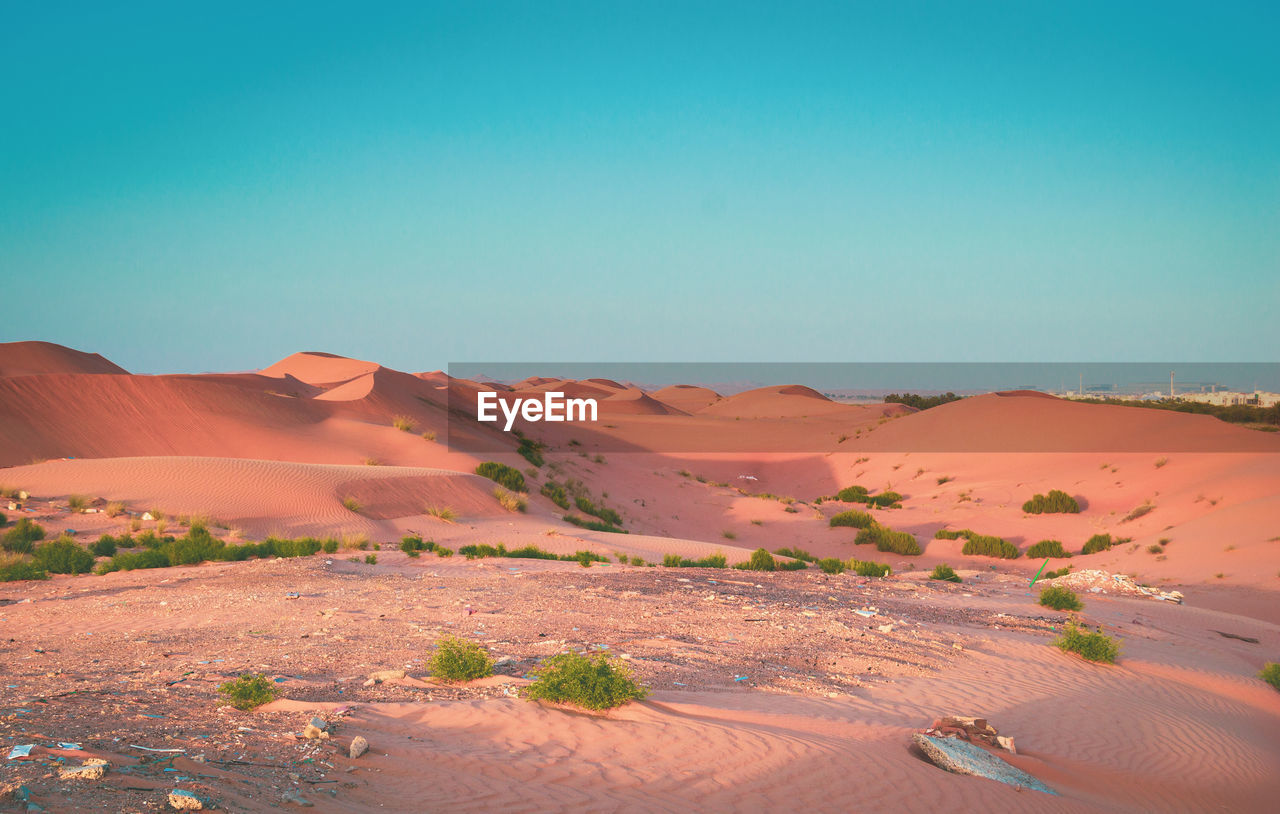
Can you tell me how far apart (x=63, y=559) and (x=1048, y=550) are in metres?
21.6

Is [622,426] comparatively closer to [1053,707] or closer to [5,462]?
[5,462]

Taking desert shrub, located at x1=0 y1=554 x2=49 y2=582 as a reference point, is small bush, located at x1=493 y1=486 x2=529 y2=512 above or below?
below

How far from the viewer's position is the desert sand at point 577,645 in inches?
183

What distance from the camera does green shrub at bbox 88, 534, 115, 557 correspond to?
42.5 feet

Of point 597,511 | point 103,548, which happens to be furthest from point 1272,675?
point 597,511

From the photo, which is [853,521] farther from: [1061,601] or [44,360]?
[44,360]

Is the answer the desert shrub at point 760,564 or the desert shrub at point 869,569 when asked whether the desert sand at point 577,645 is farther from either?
the desert shrub at point 760,564

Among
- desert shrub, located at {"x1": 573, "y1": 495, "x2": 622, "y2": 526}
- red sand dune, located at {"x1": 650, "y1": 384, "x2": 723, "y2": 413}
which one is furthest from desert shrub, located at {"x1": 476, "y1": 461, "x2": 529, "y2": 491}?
red sand dune, located at {"x1": 650, "y1": 384, "x2": 723, "y2": 413}

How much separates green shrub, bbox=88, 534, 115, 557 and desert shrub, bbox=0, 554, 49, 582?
4.53 feet

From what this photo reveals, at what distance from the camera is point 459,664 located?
663 centimetres

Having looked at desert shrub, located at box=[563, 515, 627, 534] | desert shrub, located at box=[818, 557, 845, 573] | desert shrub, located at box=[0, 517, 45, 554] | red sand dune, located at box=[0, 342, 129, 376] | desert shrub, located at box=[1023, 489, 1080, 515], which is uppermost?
red sand dune, located at box=[0, 342, 129, 376]

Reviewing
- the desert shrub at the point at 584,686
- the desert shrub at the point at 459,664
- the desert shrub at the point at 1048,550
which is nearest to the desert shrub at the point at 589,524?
the desert shrub at the point at 1048,550

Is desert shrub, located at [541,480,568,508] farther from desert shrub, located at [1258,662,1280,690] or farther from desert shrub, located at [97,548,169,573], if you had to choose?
desert shrub, located at [1258,662,1280,690]

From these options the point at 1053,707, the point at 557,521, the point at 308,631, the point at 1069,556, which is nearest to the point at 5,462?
the point at 557,521
